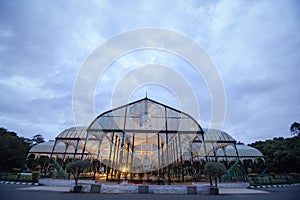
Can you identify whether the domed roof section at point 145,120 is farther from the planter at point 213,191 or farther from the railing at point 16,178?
the railing at point 16,178

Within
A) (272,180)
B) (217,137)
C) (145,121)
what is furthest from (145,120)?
(272,180)

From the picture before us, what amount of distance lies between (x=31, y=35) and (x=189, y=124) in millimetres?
12473

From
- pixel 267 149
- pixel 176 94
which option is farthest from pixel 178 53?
pixel 267 149

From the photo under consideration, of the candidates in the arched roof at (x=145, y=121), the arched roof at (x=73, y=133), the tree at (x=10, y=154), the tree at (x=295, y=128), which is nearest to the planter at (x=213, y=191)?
the arched roof at (x=145, y=121)

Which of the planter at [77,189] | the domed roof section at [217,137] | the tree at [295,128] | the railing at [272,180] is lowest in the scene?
the planter at [77,189]

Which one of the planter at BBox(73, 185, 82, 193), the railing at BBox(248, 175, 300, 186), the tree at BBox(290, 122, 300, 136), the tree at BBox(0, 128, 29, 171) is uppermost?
the tree at BBox(290, 122, 300, 136)

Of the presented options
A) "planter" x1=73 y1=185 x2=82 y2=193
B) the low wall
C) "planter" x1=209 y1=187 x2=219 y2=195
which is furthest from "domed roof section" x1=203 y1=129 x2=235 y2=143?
"planter" x1=73 y1=185 x2=82 y2=193

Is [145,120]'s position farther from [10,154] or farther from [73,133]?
[10,154]

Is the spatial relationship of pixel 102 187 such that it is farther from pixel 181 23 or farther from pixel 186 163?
pixel 186 163

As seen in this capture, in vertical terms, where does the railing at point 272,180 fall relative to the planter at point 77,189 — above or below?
above

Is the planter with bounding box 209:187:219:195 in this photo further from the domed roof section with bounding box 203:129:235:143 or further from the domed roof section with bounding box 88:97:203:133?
the domed roof section with bounding box 203:129:235:143

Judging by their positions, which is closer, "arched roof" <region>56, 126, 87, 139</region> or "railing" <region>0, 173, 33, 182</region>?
"railing" <region>0, 173, 33, 182</region>

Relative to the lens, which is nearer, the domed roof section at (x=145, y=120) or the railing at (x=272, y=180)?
the domed roof section at (x=145, y=120)

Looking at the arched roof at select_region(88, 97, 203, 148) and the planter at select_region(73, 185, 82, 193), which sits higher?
the arched roof at select_region(88, 97, 203, 148)
